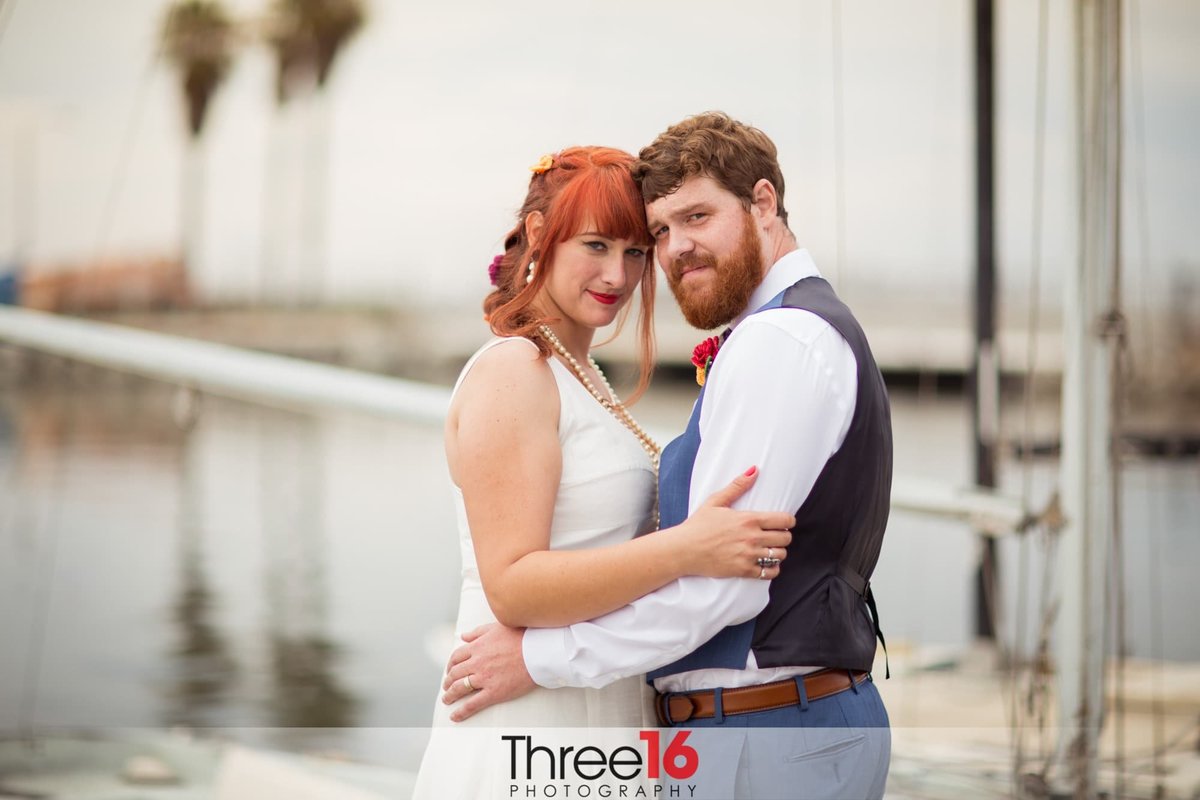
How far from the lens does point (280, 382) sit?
402 centimetres

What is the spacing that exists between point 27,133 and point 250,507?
13.5m

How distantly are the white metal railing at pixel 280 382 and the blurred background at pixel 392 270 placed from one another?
0.16 metres

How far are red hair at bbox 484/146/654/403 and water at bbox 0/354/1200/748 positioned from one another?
7.79ft

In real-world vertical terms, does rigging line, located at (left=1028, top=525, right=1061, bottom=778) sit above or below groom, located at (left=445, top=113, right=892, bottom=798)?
below

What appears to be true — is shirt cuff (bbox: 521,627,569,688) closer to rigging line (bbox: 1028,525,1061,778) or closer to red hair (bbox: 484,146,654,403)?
red hair (bbox: 484,146,654,403)

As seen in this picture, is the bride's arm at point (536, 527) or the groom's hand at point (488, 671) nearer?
the bride's arm at point (536, 527)

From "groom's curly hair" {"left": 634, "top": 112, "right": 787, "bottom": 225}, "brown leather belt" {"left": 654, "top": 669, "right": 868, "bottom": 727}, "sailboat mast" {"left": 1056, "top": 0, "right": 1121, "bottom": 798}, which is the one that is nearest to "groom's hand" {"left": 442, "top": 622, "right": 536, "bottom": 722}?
"brown leather belt" {"left": 654, "top": 669, "right": 868, "bottom": 727}

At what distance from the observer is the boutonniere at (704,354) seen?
1.99 metres

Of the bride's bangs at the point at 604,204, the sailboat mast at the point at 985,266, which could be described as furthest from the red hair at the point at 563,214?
the sailboat mast at the point at 985,266

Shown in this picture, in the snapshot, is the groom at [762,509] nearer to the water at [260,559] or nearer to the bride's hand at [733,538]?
the bride's hand at [733,538]

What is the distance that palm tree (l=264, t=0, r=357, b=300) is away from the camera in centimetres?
1989

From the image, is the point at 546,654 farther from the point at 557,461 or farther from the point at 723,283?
the point at 723,283

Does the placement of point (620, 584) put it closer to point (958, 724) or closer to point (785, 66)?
point (958, 724)

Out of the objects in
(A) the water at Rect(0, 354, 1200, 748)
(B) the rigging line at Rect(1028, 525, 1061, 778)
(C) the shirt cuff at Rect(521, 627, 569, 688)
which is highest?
(C) the shirt cuff at Rect(521, 627, 569, 688)
